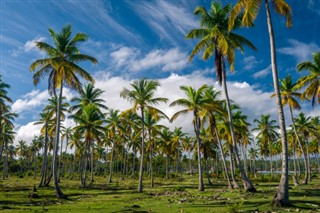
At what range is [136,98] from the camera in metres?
32.9

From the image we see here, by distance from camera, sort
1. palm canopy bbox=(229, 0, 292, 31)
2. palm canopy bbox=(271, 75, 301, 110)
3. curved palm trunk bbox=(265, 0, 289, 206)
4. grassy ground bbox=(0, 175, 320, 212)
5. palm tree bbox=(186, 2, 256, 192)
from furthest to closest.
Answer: palm canopy bbox=(271, 75, 301, 110), palm tree bbox=(186, 2, 256, 192), palm canopy bbox=(229, 0, 292, 31), grassy ground bbox=(0, 175, 320, 212), curved palm trunk bbox=(265, 0, 289, 206)

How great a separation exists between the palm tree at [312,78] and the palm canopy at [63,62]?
2372 cm

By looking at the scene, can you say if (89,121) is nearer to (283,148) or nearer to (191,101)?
(191,101)

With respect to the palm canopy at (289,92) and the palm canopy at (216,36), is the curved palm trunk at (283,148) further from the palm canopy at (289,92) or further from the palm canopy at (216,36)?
the palm canopy at (289,92)

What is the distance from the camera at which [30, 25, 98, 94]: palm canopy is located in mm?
27188

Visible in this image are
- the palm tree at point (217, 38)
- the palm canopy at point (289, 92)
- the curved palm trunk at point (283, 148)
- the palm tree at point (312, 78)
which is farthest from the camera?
the palm canopy at point (289, 92)

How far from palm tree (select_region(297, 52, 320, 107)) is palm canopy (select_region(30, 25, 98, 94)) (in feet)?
77.8

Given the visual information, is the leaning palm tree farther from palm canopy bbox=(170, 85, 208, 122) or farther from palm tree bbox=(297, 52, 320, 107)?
palm tree bbox=(297, 52, 320, 107)

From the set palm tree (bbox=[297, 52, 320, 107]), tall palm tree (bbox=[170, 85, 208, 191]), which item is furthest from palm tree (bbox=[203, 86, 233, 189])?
palm tree (bbox=[297, 52, 320, 107])

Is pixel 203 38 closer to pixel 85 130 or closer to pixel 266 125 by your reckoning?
pixel 85 130

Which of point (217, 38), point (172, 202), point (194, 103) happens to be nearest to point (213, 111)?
point (194, 103)

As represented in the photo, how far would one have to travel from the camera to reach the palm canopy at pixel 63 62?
27188 millimetres

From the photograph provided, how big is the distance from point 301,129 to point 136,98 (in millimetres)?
32257

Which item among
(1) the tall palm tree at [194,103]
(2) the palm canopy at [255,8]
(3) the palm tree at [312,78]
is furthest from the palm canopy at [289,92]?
(2) the palm canopy at [255,8]
